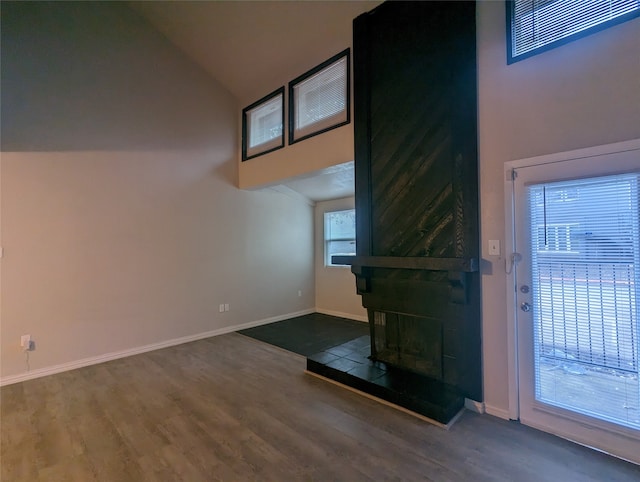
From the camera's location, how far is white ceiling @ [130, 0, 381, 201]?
11.7 feet

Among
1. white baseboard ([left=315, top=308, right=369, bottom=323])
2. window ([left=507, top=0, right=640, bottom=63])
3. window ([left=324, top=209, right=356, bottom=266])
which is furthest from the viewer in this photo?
window ([left=324, top=209, right=356, bottom=266])

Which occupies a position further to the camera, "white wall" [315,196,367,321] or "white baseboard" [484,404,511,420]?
"white wall" [315,196,367,321]

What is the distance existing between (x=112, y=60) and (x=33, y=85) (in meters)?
0.97

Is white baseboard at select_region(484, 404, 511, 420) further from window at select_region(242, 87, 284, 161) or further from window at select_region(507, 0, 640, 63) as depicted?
window at select_region(242, 87, 284, 161)

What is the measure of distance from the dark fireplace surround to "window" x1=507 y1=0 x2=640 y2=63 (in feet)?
1.04

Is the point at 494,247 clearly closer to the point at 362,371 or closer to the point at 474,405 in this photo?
the point at 474,405

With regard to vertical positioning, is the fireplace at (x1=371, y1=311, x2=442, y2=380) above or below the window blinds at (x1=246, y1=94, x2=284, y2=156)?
below

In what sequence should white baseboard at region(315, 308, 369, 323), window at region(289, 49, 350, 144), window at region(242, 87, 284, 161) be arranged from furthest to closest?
white baseboard at region(315, 308, 369, 323) → window at region(242, 87, 284, 161) → window at region(289, 49, 350, 144)

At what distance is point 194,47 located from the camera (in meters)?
4.43

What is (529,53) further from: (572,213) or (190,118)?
(190,118)

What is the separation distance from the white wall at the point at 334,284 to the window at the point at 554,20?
365 centimetres

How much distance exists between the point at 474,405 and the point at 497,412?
0.56 feet

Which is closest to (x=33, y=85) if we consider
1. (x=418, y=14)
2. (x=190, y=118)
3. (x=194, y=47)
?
(x=190, y=118)

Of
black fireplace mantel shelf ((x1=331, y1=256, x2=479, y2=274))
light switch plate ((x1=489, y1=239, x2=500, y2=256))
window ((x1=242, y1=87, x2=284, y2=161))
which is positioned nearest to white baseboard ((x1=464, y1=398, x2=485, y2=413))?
black fireplace mantel shelf ((x1=331, y1=256, x2=479, y2=274))
